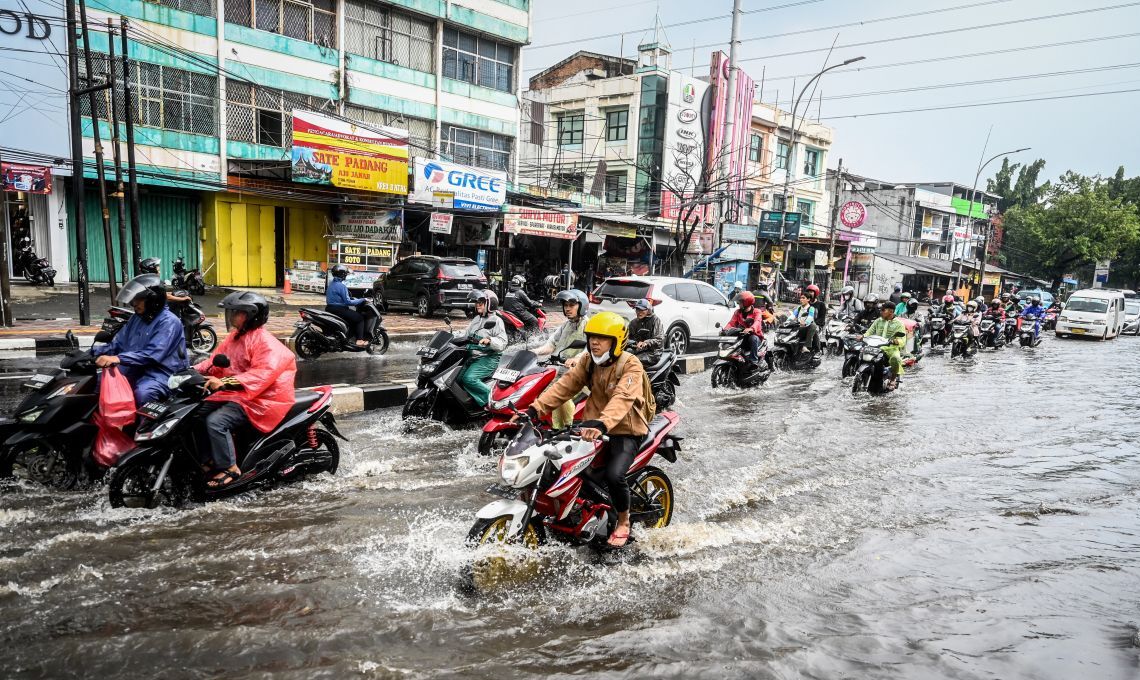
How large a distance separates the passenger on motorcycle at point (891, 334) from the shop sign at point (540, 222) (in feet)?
47.7

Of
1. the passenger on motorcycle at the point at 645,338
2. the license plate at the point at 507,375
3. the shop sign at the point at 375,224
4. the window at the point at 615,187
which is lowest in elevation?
the license plate at the point at 507,375

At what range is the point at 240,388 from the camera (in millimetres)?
4949

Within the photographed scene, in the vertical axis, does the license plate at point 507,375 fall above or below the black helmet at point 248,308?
below

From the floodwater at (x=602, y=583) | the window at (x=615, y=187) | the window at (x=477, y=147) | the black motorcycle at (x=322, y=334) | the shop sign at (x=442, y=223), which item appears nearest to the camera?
the floodwater at (x=602, y=583)

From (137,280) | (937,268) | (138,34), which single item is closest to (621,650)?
(137,280)

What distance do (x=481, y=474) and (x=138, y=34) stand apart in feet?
65.4

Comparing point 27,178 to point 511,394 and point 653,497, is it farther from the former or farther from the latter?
point 653,497

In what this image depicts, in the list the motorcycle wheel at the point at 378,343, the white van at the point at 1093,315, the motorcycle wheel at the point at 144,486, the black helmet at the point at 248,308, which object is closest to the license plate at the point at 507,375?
the black helmet at the point at 248,308

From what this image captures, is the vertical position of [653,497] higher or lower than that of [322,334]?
lower

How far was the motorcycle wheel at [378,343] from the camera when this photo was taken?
12.4 meters

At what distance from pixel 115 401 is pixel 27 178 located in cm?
1840

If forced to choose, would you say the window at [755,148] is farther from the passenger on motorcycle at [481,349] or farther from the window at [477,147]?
the passenger on motorcycle at [481,349]

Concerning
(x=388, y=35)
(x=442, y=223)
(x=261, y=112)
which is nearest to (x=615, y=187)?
(x=388, y=35)

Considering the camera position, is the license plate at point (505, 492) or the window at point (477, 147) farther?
the window at point (477, 147)
